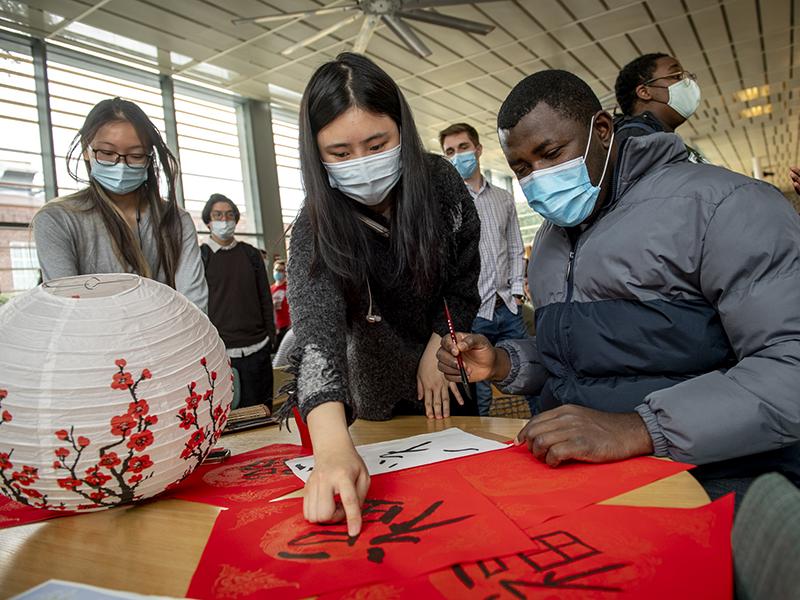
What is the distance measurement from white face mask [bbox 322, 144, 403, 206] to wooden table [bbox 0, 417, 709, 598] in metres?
0.68

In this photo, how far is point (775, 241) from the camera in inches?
34.7

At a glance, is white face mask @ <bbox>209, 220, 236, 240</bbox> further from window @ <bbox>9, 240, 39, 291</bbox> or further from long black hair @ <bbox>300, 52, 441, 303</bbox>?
long black hair @ <bbox>300, 52, 441, 303</bbox>

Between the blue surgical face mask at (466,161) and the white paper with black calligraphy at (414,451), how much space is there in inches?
97.8

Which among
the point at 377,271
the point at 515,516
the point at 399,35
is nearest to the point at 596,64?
the point at 399,35

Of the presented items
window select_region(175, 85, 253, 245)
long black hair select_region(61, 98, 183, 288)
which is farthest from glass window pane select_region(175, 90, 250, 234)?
long black hair select_region(61, 98, 183, 288)

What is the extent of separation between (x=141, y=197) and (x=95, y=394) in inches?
43.2

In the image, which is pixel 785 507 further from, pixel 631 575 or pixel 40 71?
pixel 40 71

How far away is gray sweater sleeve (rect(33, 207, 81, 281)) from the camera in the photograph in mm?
1426

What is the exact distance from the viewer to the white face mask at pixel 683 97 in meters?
2.39

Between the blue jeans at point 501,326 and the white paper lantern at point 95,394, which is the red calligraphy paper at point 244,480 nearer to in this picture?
the white paper lantern at point 95,394

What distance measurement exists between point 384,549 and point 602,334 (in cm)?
61

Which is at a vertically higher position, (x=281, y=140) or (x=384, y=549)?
(x=281, y=140)

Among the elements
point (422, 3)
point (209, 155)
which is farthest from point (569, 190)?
point (209, 155)

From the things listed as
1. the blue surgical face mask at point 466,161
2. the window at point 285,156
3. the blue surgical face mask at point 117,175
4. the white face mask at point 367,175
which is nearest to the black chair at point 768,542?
the white face mask at point 367,175
